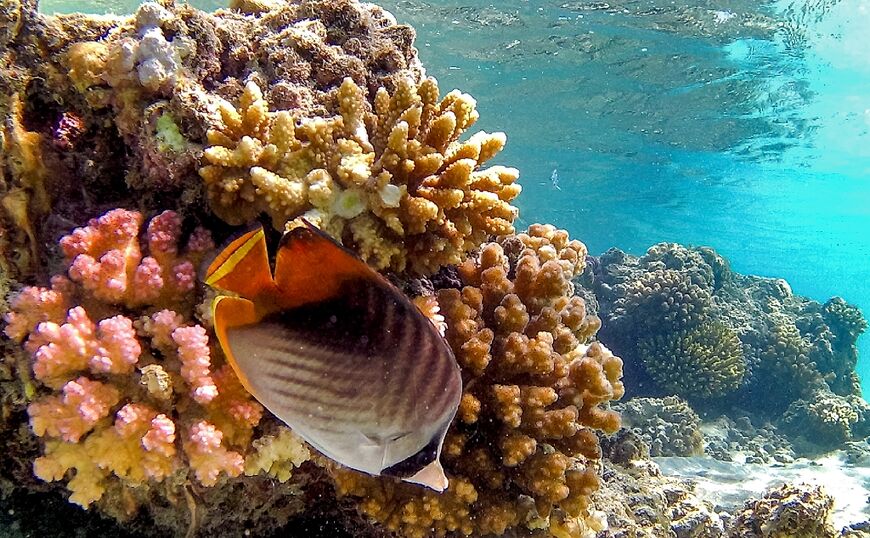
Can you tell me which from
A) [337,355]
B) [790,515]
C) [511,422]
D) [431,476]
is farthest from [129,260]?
[790,515]

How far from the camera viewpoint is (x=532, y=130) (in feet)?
104

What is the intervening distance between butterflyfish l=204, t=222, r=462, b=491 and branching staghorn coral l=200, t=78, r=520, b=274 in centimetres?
116

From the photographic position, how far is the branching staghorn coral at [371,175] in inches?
90.3

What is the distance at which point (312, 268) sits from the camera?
1.06 meters

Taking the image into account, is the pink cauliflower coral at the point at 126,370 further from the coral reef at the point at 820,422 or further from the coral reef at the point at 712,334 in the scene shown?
the coral reef at the point at 820,422

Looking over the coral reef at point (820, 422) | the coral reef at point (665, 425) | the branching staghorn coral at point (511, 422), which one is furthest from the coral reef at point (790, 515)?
the coral reef at point (820, 422)

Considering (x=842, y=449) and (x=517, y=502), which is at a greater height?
(x=517, y=502)

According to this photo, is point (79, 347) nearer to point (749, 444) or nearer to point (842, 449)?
point (749, 444)

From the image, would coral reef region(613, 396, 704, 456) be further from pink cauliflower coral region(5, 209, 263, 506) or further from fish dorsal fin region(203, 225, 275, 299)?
fish dorsal fin region(203, 225, 275, 299)

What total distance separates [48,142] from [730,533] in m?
4.67

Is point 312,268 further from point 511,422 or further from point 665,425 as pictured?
point 665,425

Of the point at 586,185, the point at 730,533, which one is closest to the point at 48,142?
the point at 730,533

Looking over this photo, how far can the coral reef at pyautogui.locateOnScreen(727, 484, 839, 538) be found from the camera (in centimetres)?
351

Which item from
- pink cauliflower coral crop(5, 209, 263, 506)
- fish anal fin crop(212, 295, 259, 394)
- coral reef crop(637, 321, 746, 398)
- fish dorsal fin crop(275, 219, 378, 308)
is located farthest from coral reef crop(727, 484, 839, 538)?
coral reef crop(637, 321, 746, 398)
